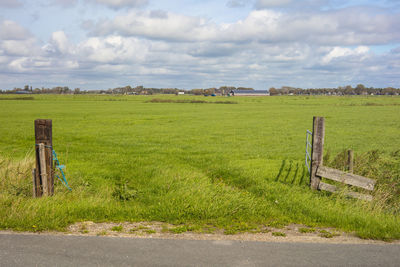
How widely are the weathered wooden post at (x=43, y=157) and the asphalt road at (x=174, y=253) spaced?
2.11 metres

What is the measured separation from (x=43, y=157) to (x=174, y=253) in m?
4.59

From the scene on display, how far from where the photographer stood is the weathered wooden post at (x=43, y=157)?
8.36 meters

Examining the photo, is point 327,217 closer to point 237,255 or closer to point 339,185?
point 339,185

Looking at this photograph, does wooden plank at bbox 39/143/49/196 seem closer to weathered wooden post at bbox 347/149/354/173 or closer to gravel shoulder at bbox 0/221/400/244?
gravel shoulder at bbox 0/221/400/244

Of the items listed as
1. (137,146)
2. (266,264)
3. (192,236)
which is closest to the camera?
(266,264)

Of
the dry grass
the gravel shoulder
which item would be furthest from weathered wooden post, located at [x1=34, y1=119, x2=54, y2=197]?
the gravel shoulder

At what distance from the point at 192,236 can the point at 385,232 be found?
3.92 m

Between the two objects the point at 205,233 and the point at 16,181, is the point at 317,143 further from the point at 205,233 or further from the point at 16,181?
the point at 16,181

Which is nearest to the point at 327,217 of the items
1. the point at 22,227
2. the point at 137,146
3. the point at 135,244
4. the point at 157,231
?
the point at 157,231

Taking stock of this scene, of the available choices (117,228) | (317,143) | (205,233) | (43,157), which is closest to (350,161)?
(317,143)

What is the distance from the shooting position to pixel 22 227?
6.87m

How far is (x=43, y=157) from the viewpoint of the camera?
8.37 meters

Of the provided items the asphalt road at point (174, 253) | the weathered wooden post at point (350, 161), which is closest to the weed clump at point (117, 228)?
the asphalt road at point (174, 253)

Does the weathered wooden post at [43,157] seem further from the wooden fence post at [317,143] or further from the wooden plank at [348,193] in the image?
the wooden plank at [348,193]
